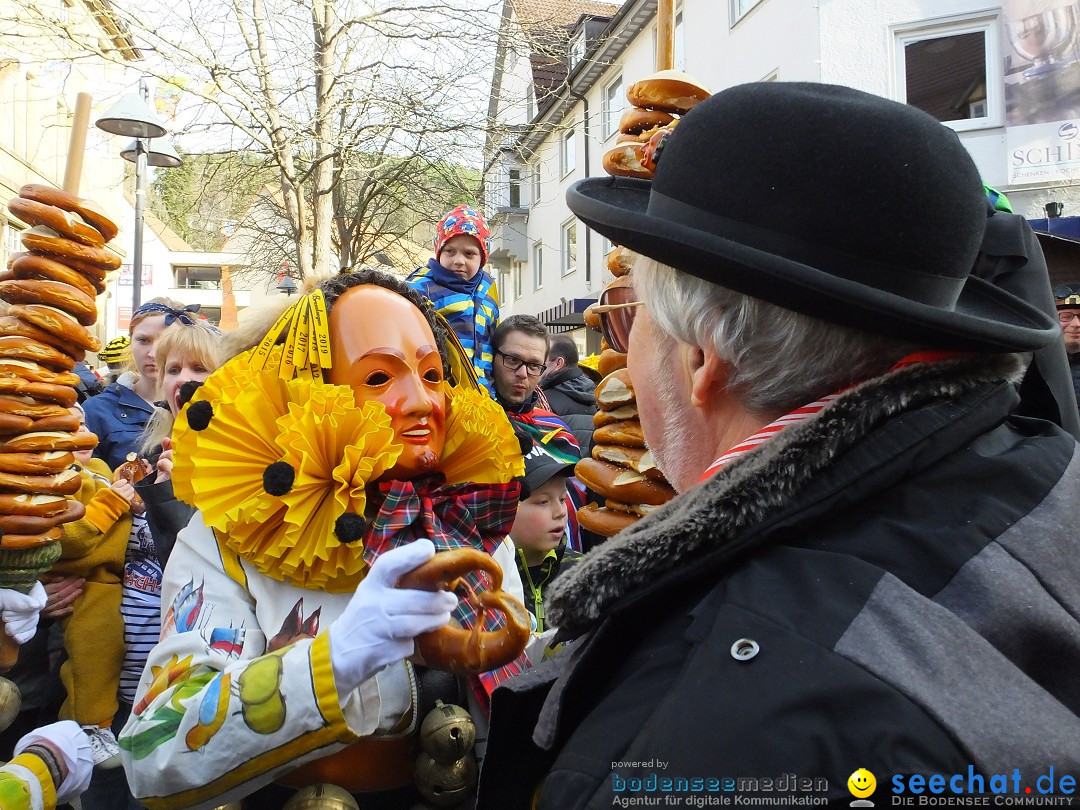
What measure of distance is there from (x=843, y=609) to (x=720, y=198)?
0.55 m

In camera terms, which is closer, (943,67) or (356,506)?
(356,506)

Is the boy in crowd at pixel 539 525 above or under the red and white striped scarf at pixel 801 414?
under

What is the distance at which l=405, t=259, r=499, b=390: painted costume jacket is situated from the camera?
4324 millimetres

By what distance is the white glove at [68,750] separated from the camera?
5.67 feet

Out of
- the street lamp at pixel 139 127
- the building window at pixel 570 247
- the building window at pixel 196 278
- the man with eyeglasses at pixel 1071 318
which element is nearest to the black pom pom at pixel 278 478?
the man with eyeglasses at pixel 1071 318

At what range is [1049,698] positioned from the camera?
77 centimetres

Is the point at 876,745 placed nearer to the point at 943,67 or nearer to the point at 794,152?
the point at 794,152

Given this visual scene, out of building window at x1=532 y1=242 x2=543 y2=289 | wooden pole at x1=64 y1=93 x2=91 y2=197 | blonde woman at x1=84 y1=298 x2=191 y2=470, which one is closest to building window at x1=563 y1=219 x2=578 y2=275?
building window at x1=532 y1=242 x2=543 y2=289

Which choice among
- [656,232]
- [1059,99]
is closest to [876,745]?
[656,232]

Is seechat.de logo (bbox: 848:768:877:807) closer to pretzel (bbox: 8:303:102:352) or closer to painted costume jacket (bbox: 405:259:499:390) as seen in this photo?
pretzel (bbox: 8:303:102:352)

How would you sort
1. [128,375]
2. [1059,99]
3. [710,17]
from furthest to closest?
1. [710,17]
2. [1059,99]
3. [128,375]

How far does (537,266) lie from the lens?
76.6 ft

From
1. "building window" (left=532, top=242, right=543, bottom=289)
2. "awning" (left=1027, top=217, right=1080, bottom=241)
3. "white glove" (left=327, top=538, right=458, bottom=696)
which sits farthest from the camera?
"building window" (left=532, top=242, right=543, bottom=289)

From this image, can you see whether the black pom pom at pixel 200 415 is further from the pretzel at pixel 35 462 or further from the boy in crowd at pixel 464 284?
the boy in crowd at pixel 464 284
